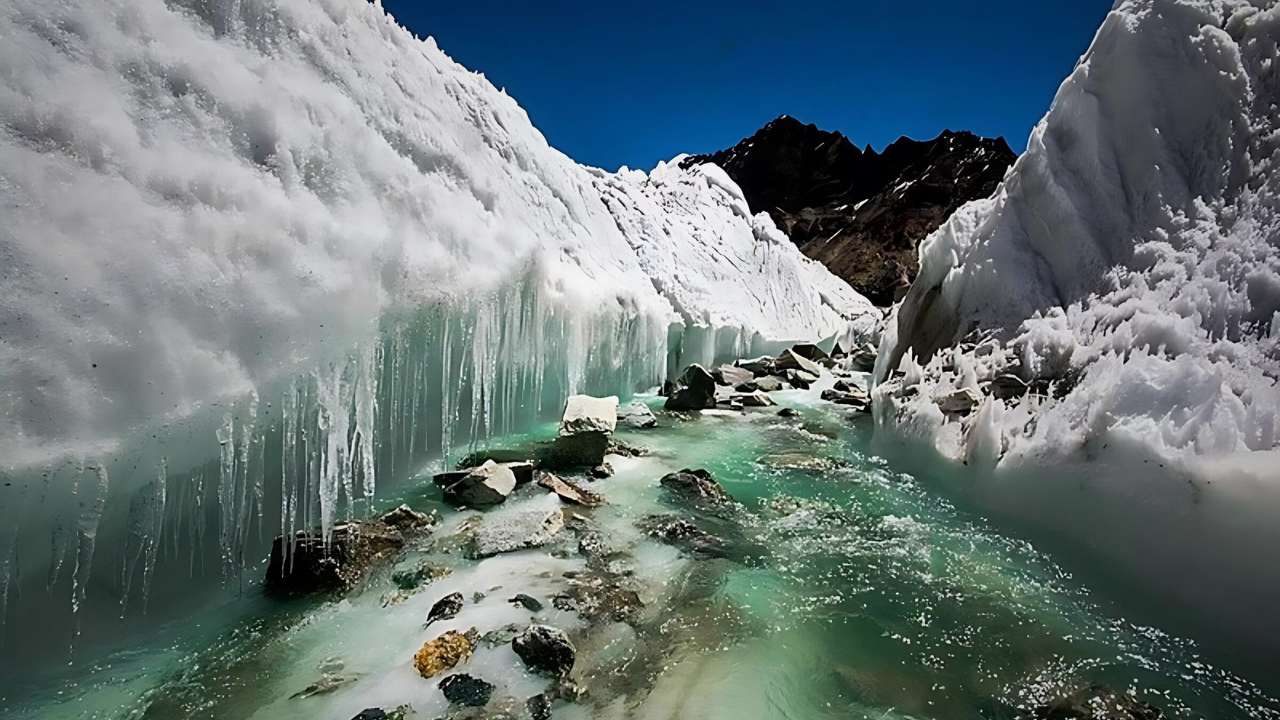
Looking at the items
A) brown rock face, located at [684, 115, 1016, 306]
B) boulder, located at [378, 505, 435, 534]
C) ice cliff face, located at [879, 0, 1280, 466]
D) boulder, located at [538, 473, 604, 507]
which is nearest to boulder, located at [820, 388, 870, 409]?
ice cliff face, located at [879, 0, 1280, 466]

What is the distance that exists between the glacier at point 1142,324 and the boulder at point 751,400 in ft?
20.8

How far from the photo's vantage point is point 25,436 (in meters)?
3.60

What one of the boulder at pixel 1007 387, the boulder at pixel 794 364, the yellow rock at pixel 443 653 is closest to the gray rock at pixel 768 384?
the boulder at pixel 794 364

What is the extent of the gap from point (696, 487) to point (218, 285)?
260 inches

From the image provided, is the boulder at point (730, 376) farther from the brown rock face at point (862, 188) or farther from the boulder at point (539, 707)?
the brown rock face at point (862, 188)

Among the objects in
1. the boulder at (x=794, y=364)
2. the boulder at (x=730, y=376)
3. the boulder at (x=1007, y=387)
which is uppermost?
the boulder at (x=1007, y=387)

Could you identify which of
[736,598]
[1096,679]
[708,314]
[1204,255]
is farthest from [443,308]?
[708,314]

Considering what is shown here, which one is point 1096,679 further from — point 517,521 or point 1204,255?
point 517,521

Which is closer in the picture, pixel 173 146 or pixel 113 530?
pixel 113 530

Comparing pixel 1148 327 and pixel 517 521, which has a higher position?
pixel 1148 327

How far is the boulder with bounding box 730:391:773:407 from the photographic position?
17.3 metres

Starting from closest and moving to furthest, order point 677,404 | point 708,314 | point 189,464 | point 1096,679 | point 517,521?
point 1096,679
point 189,464
point 517,521
point 677,404
point 708,314

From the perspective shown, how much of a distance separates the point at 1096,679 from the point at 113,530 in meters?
7.64

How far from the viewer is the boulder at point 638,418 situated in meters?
13.9
